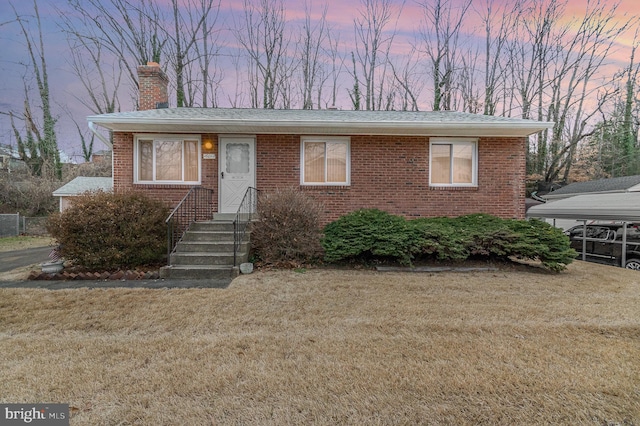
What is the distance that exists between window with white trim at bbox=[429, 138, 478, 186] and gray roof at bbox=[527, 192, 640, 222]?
411 centimetres

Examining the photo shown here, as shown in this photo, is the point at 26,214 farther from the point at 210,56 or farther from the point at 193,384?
the point at 193,384

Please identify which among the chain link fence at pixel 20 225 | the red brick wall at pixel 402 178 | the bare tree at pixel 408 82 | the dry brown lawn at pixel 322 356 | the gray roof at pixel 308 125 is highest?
the bare tree at pixel 408 82

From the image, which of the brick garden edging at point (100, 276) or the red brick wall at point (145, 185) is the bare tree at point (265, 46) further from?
the brick garden edging at point (100, 276)

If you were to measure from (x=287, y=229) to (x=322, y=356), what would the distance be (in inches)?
156

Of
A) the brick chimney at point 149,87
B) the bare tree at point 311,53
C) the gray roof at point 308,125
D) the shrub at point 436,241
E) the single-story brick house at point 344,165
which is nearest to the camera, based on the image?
the shrub at point 436,241

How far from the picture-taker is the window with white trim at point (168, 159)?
8.37 meters

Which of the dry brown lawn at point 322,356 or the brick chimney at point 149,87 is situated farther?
the brick chimney at point 149,87

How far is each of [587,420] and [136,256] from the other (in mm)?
7256

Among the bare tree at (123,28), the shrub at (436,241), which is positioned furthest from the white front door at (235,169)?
the bare tree at (123,28)

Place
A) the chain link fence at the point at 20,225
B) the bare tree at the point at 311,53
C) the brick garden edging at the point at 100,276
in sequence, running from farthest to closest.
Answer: the bare tree at the point at 311,53, the chain link fence at the point at 20,225, the brick garden edging at the point at 100,276

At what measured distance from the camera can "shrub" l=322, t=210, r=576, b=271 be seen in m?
6.57

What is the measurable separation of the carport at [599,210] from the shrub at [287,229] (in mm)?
8754

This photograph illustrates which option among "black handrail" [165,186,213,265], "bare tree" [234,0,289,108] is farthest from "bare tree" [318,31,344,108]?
"black handrail" [165,186,213,265]

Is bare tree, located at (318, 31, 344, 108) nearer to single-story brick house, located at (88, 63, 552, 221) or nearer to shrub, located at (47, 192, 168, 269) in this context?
single-story brick house, located at (88, 63, 552, 221)
